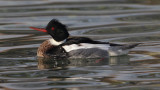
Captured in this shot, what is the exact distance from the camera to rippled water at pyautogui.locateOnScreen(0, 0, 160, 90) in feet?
28.3

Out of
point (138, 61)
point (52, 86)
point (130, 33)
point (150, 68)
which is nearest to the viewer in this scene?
point (52, 86)

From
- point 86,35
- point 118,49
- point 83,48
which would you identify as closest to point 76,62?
point 83,48

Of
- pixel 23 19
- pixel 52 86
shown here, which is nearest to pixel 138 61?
pixel 52 86

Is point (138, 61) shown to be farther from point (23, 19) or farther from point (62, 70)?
point (23, 19)

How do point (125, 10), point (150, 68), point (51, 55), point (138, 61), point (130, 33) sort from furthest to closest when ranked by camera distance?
point (125, 10), point (130, 33), point (51, 55), point (138, 61), point (150, 68)

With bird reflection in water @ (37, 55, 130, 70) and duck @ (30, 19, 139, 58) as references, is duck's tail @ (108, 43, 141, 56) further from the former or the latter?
bird reflection in water @ (37, 55, 130, 70)

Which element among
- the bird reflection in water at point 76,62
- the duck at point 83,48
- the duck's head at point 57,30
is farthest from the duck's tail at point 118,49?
the duck's head at point 57,30

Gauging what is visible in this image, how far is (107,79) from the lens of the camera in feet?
28.6

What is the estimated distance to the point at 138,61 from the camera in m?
10.4

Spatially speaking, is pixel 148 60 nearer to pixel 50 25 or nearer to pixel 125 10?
pixel 50 25

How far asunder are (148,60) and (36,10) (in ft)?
28.9

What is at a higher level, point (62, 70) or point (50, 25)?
point (50, 25)

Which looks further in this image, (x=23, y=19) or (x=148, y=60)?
(x=23, y=19)

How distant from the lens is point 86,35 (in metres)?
14.2
